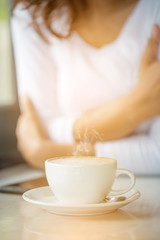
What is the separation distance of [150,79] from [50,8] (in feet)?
1.05

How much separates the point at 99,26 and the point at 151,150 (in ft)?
1.13

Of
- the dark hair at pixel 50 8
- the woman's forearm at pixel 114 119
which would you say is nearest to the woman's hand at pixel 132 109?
the woman's forearm at pixel 114 119

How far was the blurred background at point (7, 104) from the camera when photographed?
3.31 ft

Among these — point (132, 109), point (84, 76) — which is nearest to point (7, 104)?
point (84, 76)

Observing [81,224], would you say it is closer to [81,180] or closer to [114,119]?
[81,180]

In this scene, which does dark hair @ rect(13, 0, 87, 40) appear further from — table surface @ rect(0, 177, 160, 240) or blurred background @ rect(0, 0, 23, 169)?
table surface @ rect(0, 177, 160, 240)

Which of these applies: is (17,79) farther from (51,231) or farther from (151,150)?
(51,231)

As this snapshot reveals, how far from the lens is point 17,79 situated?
1019 millimetres

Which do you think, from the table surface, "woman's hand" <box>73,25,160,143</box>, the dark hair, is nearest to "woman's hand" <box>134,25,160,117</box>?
"woman's hand" <box>73,25,160,143</box>

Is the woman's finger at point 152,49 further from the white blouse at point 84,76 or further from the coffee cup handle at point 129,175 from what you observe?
the coffee cup handle at point 129,175

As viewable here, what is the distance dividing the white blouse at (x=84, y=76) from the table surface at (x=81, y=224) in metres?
0.28

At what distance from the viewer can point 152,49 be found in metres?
0.89

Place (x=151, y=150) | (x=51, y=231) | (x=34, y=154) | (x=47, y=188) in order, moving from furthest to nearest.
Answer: (x=34, y=154) < (x=151, y=150) < (x=47, y=188) < (x=51, y=231)

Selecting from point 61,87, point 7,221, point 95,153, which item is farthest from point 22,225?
point 61,87
